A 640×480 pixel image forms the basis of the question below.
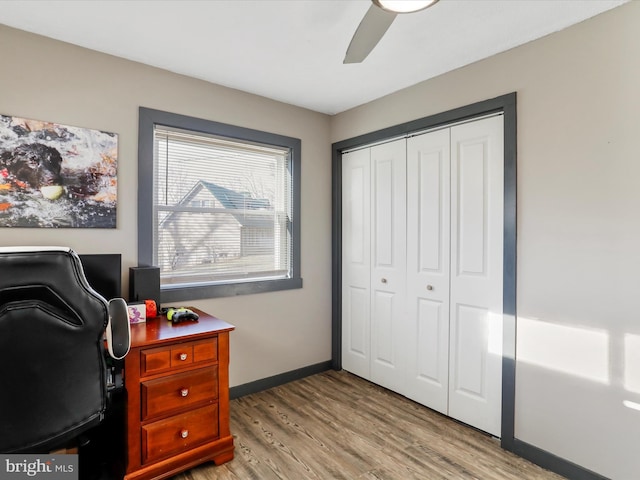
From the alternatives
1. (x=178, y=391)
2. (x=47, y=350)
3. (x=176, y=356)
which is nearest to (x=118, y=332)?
(x=47, y=350)

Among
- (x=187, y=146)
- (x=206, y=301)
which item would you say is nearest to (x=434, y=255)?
(x=206, y=301)

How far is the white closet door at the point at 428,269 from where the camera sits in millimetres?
2664

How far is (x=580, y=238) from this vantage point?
198 cm

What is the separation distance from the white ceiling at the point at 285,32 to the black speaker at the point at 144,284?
1.39 metres

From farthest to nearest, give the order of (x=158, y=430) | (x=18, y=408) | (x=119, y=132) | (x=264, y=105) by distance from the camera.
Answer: (x=264, y=105) < (x=119, y=132) < (x=158, y=430) < (x=18, y=408)

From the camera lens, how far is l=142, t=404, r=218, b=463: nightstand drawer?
188 centimetres

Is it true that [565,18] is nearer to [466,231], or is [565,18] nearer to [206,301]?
[466,231]

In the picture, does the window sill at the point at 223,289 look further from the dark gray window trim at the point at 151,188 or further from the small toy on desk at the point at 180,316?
the small toy on desk at the point at 180,316

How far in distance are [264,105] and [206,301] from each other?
1.68 m

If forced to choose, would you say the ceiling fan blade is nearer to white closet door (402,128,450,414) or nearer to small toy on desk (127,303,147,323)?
white closet door (402,128,450,414)

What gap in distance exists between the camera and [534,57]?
2.15 meters

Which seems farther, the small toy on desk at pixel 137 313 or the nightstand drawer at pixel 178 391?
the small toy on desk at pixel 137 313

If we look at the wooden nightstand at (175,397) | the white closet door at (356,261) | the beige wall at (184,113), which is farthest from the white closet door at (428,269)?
the wooden nightstand at (175,397)

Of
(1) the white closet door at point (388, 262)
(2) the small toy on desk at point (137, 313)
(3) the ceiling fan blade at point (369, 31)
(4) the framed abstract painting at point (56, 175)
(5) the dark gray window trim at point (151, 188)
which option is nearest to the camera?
(3) the ceiling fan blade at point (369, 31)
